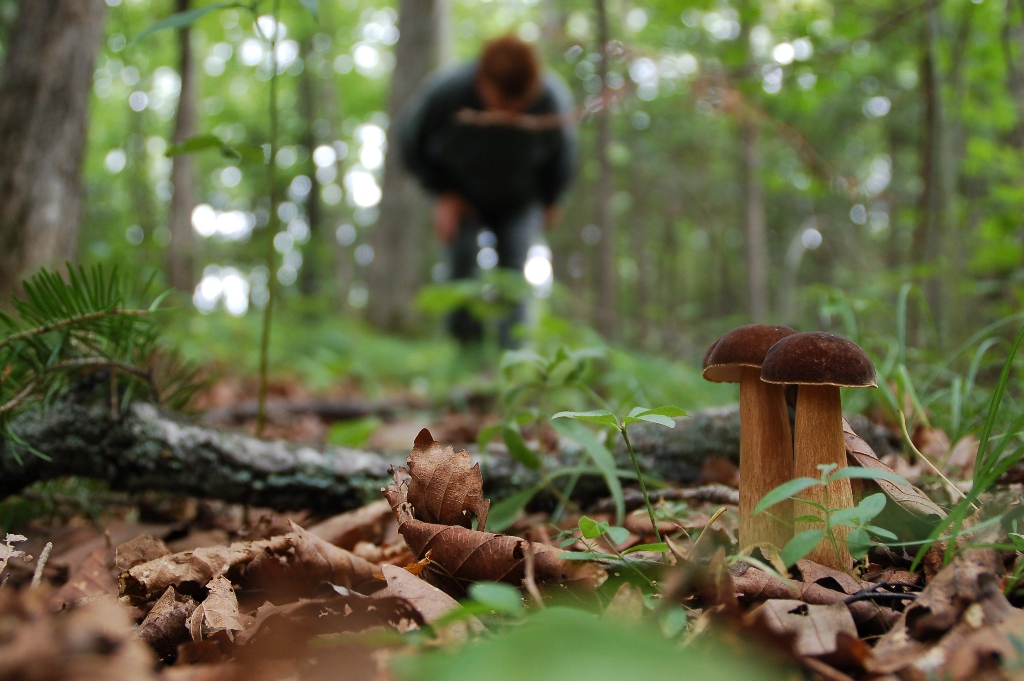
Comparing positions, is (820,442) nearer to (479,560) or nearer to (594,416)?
(594,416)

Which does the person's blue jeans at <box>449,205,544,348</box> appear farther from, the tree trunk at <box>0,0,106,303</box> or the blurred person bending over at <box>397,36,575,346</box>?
the tree trunk at <box>0,0,106,303</box>

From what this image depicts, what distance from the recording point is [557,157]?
20.0ft

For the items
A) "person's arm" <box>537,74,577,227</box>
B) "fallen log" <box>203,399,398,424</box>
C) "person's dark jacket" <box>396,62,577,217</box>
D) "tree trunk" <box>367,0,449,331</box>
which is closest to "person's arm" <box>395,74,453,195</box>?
"person's dark jacket" <box>396,62,577,217</box>

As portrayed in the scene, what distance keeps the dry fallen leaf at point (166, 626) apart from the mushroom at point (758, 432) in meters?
1.10

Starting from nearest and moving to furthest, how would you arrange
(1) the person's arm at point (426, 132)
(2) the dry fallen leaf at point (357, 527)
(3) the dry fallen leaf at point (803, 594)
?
(3) the dry fallen leaf at point (803, 594) → (2) the dry fallen leaf at point (357, 527) → (1) the person's arm at point (426, 132)

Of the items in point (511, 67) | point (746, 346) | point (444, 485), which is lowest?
point (444, 485)

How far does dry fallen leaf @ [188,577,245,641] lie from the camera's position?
42.8 inches

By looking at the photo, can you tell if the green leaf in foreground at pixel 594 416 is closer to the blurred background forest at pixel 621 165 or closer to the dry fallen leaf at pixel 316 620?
the dry fallen leaf at pixel 316 620

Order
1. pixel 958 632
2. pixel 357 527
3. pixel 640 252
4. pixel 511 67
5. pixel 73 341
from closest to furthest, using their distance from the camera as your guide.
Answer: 1. pixel 958 632
2. pixel 357 527
3. pixel 73 341
4. pixel 511 67
5. pixel 640 252

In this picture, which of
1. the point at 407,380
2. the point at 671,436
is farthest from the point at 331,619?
the point at 407,380

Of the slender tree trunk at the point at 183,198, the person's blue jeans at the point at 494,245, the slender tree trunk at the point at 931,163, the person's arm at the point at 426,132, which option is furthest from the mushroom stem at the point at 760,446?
the slender tree trunk at the point at 183,198

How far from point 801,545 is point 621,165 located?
17.4 meters

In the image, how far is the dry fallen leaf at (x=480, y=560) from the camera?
1.18 meters

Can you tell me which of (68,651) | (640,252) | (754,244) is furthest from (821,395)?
(640,252)
